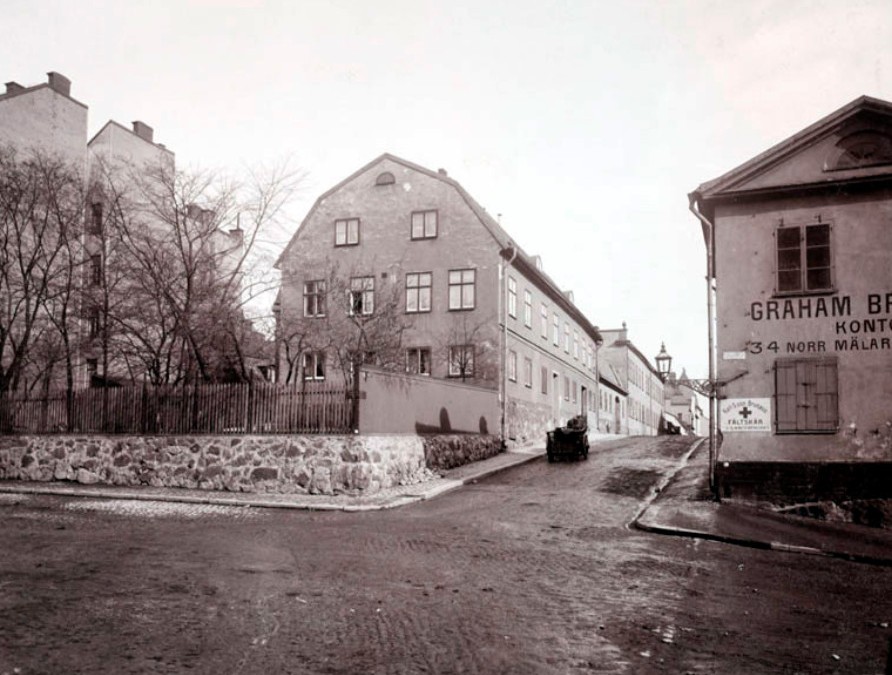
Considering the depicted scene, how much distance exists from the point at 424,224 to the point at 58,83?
61.7ft

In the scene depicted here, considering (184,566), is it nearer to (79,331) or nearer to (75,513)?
(75,513)

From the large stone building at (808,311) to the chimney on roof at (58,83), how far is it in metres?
30.5

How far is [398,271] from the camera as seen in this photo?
30234 mm

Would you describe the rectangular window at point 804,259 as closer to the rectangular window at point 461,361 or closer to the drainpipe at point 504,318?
the drainpipe at point 504,318

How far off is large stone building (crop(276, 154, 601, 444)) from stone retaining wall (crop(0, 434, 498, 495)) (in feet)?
27.1

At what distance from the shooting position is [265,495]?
53.1ft

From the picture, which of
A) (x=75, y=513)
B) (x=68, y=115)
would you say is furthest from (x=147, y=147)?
(x=75, y=513)

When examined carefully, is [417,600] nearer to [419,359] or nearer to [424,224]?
[419,359]

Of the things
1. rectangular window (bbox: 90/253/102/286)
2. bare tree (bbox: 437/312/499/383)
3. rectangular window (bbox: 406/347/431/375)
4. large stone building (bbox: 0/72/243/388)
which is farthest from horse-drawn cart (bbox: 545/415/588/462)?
rectangular window (bbox: 90/253/102/286)

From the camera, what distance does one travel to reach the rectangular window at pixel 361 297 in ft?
93.3

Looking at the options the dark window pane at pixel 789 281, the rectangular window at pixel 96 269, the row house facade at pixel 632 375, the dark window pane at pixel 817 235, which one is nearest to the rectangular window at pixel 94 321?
the rectangular window at pixel 96 269

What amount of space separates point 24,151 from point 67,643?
3092 cm

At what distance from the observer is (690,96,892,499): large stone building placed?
591 inches

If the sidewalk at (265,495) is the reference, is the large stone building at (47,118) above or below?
above
